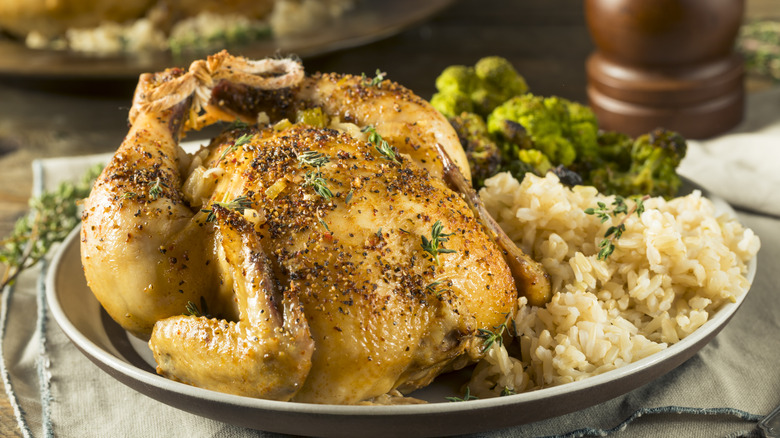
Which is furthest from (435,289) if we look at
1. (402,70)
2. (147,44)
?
(402,70)

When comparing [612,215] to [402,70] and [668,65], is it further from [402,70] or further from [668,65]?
[402,70]

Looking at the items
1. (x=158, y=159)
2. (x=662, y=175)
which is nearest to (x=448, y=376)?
(x=158, y=159)

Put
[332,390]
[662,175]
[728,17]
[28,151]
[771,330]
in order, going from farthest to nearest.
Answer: [28,151], [728,17], [662,175], [771,330], [332,390]

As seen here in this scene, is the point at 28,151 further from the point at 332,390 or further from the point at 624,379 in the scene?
the point at 624,379

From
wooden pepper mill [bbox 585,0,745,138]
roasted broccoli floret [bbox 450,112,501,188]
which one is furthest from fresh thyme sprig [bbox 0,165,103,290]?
wooden pepper mill [bbox 585,0,745,138]

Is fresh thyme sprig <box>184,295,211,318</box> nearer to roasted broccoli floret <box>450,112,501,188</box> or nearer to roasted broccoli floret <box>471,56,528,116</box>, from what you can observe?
roasted broccoli floret <box>450,112,501,188</box>
